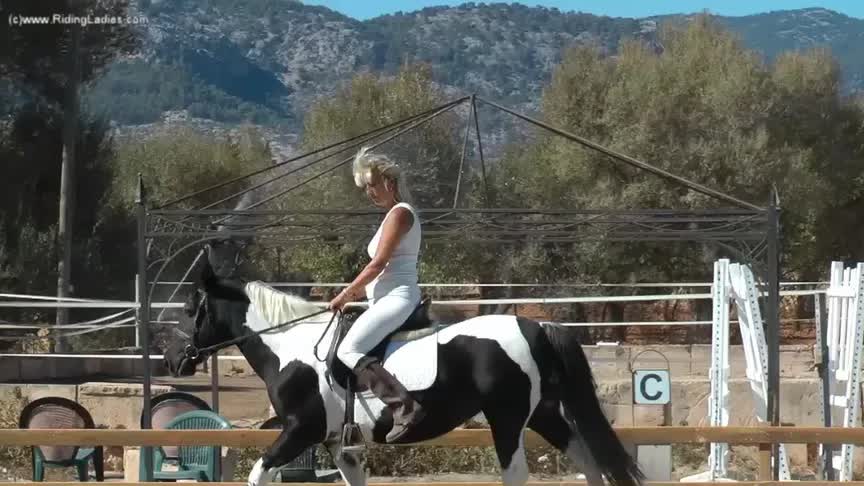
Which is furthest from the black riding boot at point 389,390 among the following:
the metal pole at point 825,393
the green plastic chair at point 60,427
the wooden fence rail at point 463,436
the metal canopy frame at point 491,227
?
the metal pole at point 825,393

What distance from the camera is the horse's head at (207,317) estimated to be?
6.81 meters

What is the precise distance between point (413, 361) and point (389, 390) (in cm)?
20

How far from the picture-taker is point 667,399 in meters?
10.0

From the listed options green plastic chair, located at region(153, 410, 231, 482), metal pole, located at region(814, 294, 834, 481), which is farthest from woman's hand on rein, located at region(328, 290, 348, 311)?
metal pole, located at region(814, 294, 834, 481)

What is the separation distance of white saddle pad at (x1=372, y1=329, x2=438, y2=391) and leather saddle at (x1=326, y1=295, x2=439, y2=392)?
0.03 m

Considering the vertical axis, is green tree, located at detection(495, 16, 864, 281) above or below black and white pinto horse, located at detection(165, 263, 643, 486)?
above

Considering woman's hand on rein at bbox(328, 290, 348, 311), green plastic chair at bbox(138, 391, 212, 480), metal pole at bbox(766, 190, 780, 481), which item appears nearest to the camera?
woman's hand on rein at bbox(328, 290, 348, 311)

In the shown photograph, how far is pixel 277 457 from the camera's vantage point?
6309 millimetres

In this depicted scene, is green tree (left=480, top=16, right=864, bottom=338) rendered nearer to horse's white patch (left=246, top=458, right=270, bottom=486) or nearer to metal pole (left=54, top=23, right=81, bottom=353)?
metal pole (left=54, top=23, right=81, bottom=353)

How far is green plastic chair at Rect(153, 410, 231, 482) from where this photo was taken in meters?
9.16

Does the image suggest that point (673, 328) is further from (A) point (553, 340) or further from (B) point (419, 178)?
(A) point (553, 340)

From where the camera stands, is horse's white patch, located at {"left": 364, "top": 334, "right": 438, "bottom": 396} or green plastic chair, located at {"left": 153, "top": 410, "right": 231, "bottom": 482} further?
green plastic chair, located at {"left": 153, "top": 410, "right": 231, "bottom": 482}

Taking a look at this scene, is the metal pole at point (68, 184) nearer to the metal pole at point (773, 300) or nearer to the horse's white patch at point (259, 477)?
the metal pole at point (773, 300)

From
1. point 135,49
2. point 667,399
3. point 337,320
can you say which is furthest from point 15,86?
point 337,320
